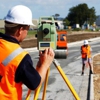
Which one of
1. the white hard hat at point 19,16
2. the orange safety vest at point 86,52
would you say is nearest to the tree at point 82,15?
the orange safety vest at point 86,52

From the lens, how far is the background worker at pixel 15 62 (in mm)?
3107

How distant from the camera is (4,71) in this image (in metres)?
3.12

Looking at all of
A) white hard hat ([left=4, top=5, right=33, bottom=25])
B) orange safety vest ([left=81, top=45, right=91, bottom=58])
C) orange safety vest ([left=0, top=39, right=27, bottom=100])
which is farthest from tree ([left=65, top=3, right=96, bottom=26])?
orange safety vest ([left=0, top=39, right=27, bottom=100])

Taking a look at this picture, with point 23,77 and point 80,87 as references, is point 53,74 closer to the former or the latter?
point 80,87

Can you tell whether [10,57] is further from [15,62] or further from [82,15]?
[82,15]

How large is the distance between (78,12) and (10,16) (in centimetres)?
12965

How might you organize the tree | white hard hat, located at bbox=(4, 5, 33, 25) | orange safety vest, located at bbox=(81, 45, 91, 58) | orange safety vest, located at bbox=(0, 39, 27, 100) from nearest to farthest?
orange safety vest, located at bbox=(0, 39, 27, 100)
white hard hat, located at bbox=(4, 5, 33, 25)
orange safety vest, located at bbox=(81, 45, 91, 58)
the tree

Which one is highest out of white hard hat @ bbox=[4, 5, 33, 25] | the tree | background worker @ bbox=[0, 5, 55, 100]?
white hard hat @ bbox=[4, 5, 33, 25]

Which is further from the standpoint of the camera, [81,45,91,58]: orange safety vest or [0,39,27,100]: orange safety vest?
[81,45,91,58]: orange safety vest

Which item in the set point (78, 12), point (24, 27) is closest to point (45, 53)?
point (24, 27)

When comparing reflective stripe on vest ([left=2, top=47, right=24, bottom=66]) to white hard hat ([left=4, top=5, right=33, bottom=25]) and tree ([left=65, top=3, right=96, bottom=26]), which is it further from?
tree ([left=65, top=3, right=96, bottom=26])

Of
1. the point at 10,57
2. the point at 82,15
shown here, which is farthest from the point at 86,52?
the point at 82,15

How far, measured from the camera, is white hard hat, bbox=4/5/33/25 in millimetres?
3250

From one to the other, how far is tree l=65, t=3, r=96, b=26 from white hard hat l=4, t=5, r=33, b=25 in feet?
421
